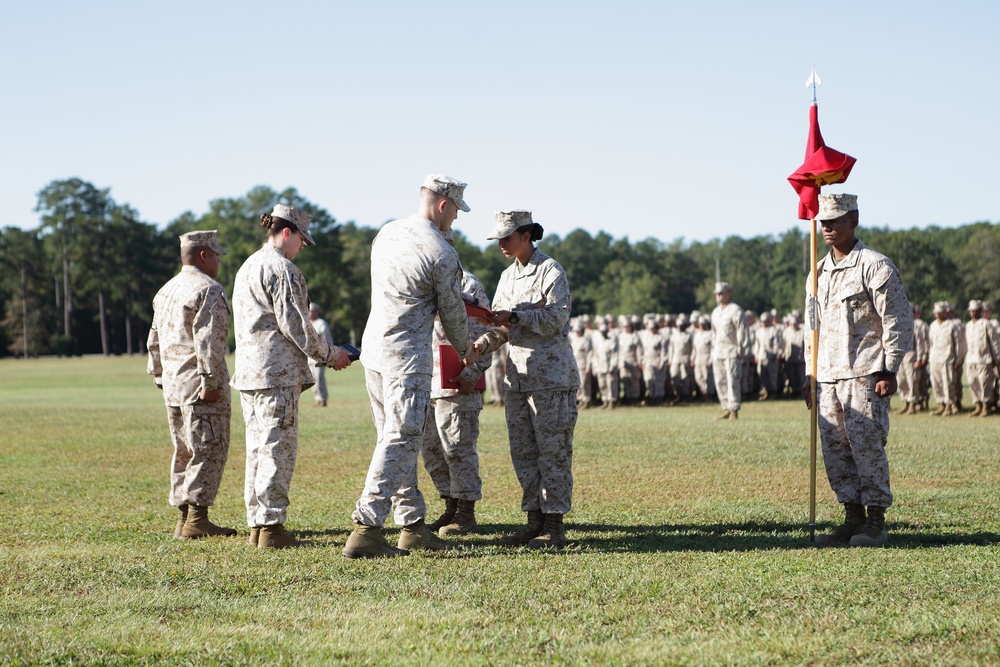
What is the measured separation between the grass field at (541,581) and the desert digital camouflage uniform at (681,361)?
43.5 ft

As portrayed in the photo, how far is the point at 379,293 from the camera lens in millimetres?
6680

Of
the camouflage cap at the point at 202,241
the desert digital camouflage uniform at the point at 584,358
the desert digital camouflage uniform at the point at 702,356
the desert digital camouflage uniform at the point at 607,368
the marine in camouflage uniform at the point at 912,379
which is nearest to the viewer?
the camouflage cap at the point at 202,241

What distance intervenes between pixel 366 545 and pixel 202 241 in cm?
285

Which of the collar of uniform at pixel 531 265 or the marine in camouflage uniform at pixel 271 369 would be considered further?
the collar of uniform at pixel 531 265

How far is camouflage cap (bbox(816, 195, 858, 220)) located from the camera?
707 centimetres

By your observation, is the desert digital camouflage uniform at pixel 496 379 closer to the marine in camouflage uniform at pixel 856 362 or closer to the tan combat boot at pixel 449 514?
the tan combat boot at pixel 449 514

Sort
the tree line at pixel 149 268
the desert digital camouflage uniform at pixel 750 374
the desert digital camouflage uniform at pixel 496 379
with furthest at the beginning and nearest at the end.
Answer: the tree line at pixel 149 268 < the desert digital camouflage uniform at pixel 750 374 < the desert digital camouflage uniform at pixel 496 379

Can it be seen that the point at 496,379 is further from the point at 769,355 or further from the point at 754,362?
the point at 769,355

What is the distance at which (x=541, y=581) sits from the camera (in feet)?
18.9

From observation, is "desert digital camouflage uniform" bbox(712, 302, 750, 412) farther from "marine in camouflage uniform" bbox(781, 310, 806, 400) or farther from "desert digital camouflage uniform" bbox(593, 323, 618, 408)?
"marine in camouflage uniform" bbox(781, 310, 806, 400)

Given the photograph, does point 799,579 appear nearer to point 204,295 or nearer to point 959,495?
point 959,495

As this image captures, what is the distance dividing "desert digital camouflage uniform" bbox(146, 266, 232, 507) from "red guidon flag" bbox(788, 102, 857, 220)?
4.19 meters

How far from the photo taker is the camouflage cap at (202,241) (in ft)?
25.7

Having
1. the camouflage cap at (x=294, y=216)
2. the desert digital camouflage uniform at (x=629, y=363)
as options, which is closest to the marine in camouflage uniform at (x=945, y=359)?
the desert digital camouflage uniform at (x=629, y=363)
